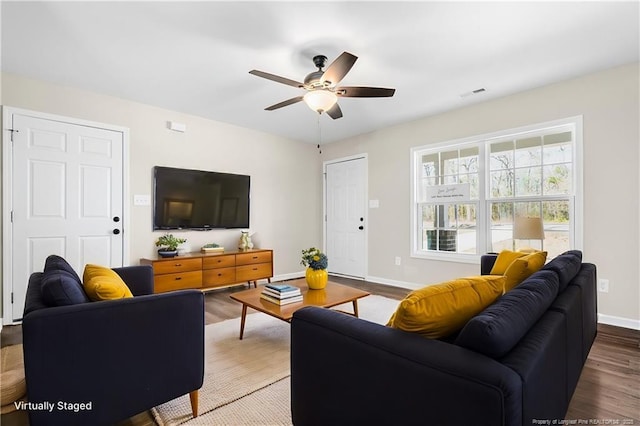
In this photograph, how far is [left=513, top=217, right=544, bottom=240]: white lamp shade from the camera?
10.1 ft

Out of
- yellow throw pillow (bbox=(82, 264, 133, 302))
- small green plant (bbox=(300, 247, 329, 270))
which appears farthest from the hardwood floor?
small green plant (bbox=(300, 247, 329, 270))

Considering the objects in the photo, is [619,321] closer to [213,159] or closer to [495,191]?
[495,191]

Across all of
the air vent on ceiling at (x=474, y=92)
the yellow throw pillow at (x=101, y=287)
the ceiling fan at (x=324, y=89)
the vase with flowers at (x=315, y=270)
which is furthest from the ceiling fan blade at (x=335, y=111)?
the yellow throw pillow at (x=101, y=287)

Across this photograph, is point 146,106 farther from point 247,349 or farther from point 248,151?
point 247,349

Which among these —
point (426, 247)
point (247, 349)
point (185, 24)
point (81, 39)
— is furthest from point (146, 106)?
point (426, 247)

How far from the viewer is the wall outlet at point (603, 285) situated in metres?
3.06

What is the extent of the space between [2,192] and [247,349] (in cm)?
281

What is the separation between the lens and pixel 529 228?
3.11m

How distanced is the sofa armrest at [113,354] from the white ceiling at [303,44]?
1.97 m

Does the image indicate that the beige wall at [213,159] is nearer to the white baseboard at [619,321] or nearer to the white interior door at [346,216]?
the white interior door at [346,216]

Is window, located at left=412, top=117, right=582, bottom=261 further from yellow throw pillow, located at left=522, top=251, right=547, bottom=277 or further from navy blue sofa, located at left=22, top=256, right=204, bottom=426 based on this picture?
navy blue sofa, located at left=22, top=256, right=204, bottom=426

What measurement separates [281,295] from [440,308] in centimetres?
168

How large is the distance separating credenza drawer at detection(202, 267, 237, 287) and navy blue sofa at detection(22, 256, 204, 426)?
7.69 feet

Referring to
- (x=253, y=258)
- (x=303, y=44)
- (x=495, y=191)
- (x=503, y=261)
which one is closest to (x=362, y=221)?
(x=253, y=258)
